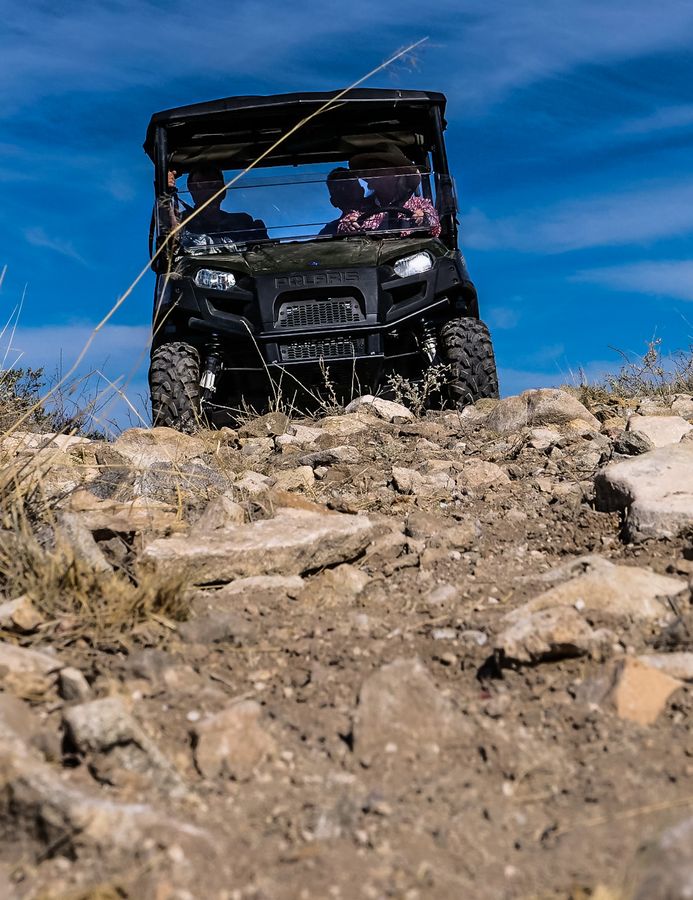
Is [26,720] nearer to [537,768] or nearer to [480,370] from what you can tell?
[537,768]

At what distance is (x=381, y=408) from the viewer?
20.1 ft

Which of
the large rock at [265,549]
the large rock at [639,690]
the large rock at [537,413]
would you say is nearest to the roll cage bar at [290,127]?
the large rock at [537,413]

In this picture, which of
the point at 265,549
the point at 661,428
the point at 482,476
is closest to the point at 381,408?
the point at 661,428

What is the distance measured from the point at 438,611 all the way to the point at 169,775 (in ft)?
3.38

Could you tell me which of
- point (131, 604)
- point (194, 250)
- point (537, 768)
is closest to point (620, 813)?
point (537, 768)

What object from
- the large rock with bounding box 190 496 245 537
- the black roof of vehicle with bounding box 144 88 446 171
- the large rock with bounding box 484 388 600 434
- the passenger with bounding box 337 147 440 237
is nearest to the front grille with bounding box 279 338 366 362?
the passenger with bounding box 337 147 440 237

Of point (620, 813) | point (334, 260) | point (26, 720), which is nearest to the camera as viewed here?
point (620, 813)

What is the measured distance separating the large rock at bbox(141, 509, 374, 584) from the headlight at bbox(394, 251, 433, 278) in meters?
4.15

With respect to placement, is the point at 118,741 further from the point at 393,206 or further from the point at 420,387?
the point at 393,206

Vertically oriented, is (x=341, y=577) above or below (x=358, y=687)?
above

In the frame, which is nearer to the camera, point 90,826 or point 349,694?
point 90,826

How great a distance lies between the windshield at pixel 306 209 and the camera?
297 inches

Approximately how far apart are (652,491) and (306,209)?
4858 mm

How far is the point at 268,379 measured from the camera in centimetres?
716
